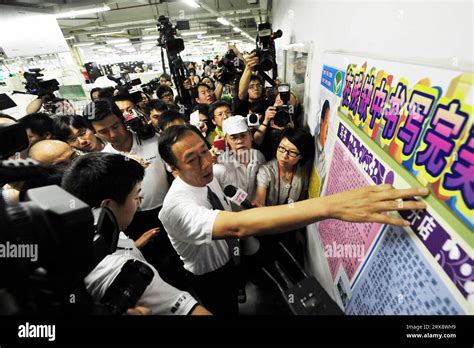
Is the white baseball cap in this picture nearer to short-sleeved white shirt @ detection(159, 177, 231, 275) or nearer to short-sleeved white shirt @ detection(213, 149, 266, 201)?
short-sleeved white shirt @ detection(213, 149, 266, 201)

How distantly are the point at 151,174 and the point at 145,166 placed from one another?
0.08 m

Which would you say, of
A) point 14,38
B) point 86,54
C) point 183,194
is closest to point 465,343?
point 183,194

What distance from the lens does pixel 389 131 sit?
0.62m

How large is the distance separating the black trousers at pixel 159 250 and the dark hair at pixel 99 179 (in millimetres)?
914

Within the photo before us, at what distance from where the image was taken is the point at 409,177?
549 mm

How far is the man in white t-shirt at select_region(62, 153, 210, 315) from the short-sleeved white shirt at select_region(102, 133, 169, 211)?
2.55ft

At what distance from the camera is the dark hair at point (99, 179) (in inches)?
33.2

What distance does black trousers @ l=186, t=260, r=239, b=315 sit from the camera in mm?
1376

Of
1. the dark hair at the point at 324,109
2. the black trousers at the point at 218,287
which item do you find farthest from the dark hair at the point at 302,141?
the black trousers at the point at 218,287

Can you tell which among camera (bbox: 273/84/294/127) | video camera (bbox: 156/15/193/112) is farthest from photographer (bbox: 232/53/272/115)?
video camera (bbox: 156/15/193/112)

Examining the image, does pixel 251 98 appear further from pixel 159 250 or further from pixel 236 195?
pixel 159 250

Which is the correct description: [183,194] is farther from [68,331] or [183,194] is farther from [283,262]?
[283,262]

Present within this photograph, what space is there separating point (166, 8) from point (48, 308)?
8.12 metres

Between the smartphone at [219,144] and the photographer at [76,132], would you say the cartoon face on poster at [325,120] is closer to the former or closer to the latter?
the smartphone at [219,144]
